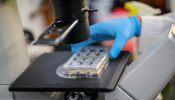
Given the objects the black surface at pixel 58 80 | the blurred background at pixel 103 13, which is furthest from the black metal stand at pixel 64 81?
the blurred background at pixel 103 13

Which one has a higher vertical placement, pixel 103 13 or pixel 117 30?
pixel 117 30

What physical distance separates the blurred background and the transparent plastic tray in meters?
0.41

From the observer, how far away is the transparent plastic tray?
753mm

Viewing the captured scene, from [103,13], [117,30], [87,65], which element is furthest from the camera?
[103,13]

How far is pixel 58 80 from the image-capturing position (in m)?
0.77

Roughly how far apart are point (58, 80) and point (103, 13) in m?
1.15

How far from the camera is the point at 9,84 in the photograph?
0.83 meters

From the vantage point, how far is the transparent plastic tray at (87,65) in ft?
2.47

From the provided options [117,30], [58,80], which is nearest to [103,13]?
[117,30]

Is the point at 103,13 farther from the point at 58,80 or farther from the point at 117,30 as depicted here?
the point at 58,80

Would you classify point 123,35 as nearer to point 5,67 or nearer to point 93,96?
point 93,96

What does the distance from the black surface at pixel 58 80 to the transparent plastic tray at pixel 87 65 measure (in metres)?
0.02

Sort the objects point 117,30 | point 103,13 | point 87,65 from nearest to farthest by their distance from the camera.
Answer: point 87,65 < point 117,30 < point 103,13

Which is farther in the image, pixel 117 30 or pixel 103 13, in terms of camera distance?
pixel 103 13
